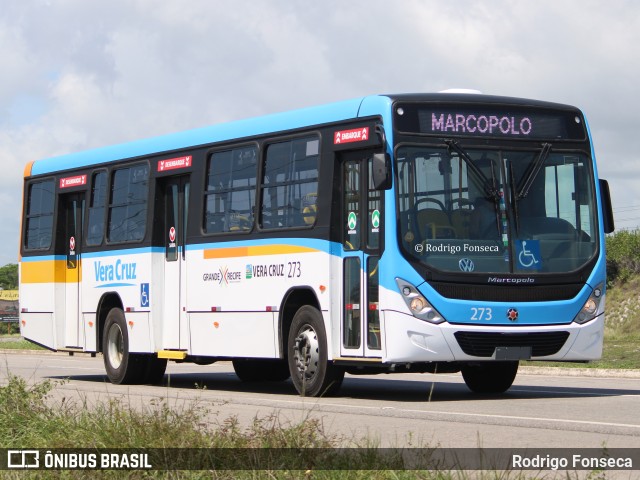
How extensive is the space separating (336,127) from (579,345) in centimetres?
391

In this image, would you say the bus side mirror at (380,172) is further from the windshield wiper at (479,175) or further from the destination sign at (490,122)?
the windshield wiper at (479,175)

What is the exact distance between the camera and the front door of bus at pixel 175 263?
64.9 feet

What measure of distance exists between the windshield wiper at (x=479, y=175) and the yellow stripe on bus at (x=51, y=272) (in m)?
8.84

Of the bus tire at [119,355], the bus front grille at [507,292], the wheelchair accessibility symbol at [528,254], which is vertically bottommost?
the bus tire at [119,355]

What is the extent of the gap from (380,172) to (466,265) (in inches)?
58.5

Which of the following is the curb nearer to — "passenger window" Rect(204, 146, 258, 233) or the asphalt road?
the asphalt road

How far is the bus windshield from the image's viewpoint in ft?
50.8

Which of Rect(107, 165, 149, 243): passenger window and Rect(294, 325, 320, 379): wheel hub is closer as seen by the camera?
Rect(294, 325, 320, 379): wheel hub

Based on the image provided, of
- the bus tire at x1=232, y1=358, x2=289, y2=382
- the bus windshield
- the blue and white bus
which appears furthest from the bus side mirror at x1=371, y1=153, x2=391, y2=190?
the bus tire at x1=232, y1=358, x2=289, y2=382

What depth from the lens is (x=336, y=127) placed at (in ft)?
54.2

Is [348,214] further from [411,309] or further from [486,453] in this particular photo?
[486,453]

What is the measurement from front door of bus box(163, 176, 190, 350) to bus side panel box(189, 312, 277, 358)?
43cm

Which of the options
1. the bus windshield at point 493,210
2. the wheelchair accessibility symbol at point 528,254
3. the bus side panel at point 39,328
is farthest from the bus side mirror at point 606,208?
the bus side panel at point 39,328

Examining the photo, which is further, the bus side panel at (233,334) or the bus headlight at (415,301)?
the bus side panel at (233,334)
